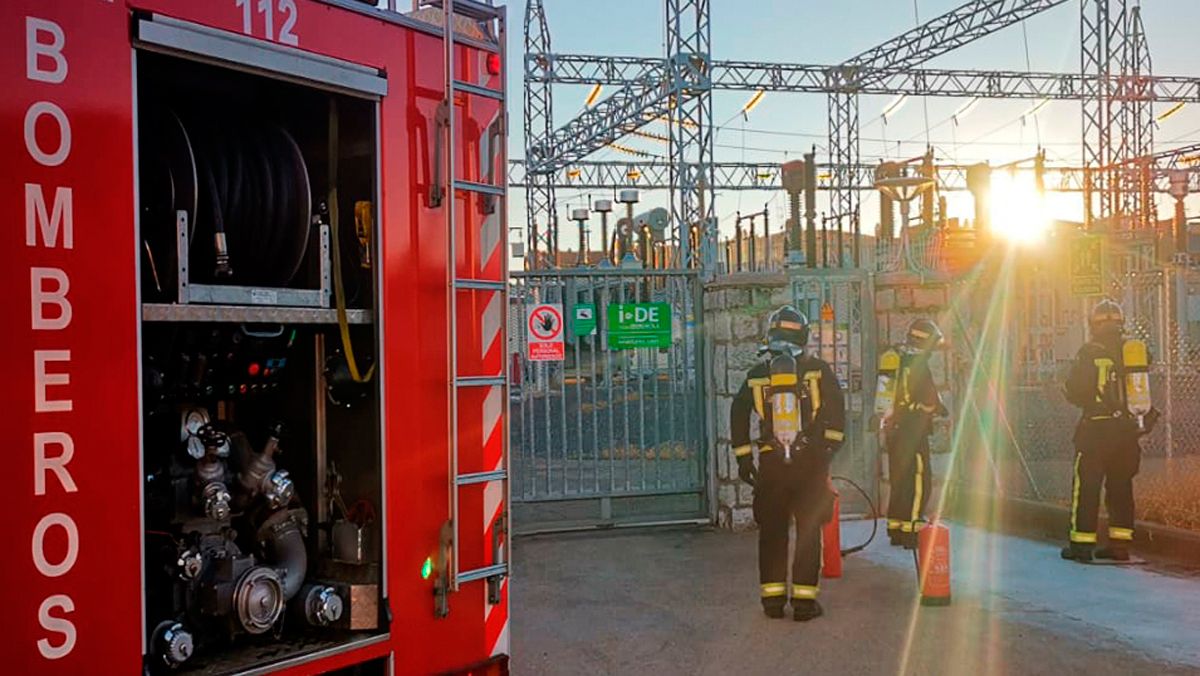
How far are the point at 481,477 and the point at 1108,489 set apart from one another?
21.6ft

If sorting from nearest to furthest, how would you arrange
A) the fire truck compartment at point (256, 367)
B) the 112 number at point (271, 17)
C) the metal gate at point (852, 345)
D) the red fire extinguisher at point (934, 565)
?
the 112 number at point (271, 17) → the fire truck compartment at point (256, 367) → the red fire extinguisher at point (934, 565) → the metal gate at point (852, 345)

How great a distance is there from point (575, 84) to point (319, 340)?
28.4 metres

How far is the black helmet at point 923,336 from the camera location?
935 cm

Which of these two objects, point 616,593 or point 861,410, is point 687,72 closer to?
point 861,410

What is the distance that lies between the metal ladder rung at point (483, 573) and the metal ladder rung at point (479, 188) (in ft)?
4.43

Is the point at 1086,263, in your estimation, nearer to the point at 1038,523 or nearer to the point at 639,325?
the point at 1038,523

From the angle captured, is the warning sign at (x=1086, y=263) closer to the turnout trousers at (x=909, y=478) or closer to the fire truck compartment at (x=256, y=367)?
the turnout trousers at (x=909, y=478)

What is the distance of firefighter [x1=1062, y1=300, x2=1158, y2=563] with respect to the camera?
8562 mm

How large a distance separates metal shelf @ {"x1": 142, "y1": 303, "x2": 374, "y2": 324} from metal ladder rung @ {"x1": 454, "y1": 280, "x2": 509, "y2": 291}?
1.17 feet

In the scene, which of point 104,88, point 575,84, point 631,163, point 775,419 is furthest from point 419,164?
point 631,163

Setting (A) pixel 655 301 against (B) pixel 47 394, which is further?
(A) pixel 655 301

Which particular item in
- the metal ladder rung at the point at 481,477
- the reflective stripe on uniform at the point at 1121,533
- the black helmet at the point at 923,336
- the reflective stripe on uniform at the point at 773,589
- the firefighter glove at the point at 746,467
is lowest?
the reflective stripe on uniform at the point at 773,589

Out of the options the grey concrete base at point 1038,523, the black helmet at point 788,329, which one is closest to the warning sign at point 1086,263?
the grey concrete base at point 1038,523

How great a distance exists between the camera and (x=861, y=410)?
10734 millimetres
